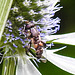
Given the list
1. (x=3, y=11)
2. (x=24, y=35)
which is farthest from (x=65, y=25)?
(x=3, y=11)

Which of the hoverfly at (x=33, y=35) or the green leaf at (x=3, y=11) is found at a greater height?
the green leaf at (x=3, y=11)

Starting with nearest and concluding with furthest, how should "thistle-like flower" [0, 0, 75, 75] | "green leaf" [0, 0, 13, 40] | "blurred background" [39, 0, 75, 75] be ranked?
"green leaf" [0, 0, 13, 40] → "thistle-like flower" [0, 0, 75, 75] → "blurred background" [39, 0, 75, 75]

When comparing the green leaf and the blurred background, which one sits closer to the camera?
the green leaf

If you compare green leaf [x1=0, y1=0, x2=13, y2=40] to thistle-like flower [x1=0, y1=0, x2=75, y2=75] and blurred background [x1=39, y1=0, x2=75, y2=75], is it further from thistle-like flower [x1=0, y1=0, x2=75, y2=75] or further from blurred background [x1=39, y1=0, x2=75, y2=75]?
blurred background [x1=39, y1=0, x2=75, y2=75]

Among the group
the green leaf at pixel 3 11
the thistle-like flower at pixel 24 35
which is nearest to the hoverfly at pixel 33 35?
the thistle-like flower at pixel 24 35

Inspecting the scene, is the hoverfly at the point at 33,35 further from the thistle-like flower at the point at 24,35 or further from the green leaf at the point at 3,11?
the green leaf at the point at 3,11

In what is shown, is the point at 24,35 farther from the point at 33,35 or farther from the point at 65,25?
the point at 65,25

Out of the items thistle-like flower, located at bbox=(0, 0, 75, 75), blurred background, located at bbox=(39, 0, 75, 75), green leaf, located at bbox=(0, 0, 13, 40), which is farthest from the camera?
blurred background, located at bbox=(39, 0, 75, 75)

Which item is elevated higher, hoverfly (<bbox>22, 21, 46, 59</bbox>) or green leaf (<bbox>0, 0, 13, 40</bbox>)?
green leaf (<bbox>0, 0, 13, 40</bbox>)

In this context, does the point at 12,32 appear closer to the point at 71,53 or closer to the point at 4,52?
the point at 4,52

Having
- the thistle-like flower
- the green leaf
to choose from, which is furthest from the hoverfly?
the green leaf

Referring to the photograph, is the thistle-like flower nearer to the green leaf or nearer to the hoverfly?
the hoverfly
